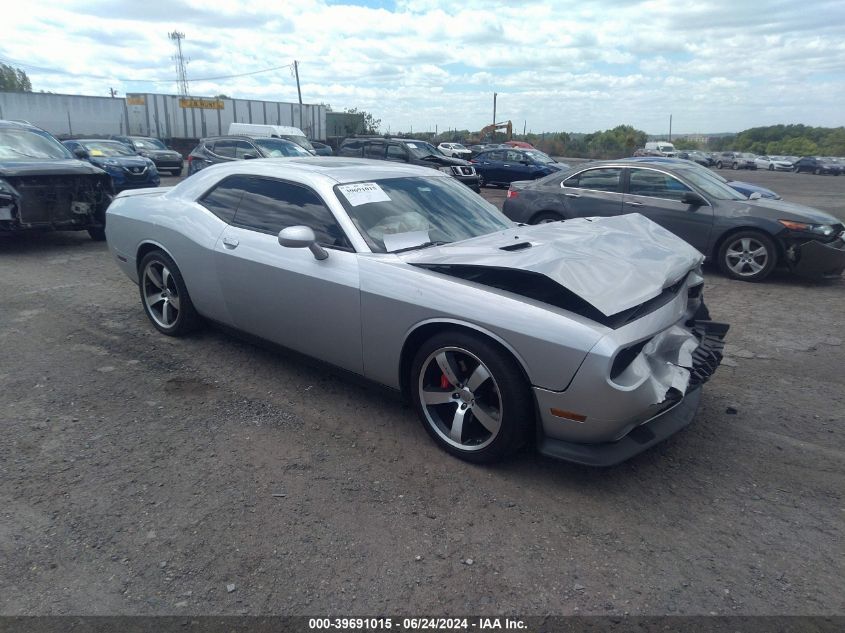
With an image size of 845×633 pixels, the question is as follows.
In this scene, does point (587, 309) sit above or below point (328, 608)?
above

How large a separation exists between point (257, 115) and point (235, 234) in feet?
142

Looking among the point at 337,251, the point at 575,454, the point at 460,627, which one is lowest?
the point at 460,627

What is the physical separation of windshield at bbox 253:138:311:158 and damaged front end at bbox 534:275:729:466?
1318cm

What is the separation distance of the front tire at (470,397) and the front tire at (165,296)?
7.80 ft

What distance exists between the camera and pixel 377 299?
346 cm

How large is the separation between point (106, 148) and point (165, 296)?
13415 mm

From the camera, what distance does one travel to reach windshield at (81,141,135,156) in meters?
15.5

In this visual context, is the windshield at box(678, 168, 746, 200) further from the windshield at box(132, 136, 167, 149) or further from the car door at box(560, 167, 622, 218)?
the windshield at box(132, 136, 167, 149)

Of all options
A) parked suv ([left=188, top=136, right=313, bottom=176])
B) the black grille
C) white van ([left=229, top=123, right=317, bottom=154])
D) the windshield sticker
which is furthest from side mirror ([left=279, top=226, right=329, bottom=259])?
white van ([left=229, top=123, right=317, bottom=154])

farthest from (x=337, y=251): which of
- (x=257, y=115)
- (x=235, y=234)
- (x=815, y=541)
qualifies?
(x=257, y=115)

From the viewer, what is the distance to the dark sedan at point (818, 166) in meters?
42.9

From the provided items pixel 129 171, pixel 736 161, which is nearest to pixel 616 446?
pixel 129 171

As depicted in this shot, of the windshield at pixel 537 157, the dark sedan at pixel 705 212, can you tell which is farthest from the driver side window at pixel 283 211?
the windshield at pixel 537 157

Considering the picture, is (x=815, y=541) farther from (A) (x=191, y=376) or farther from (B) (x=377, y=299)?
(A) (x=191, y=376)
